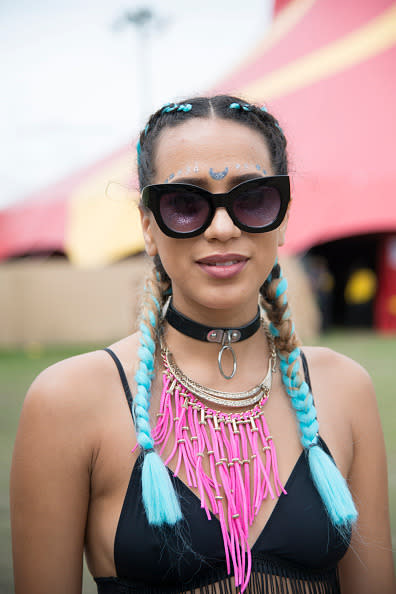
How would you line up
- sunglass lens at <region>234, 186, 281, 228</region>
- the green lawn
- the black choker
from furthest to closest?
the green lawn < the black choker < sunglass lens at <region>234, 186, 281, 228</region>

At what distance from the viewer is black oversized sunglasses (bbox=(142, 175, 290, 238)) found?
50.5 inches

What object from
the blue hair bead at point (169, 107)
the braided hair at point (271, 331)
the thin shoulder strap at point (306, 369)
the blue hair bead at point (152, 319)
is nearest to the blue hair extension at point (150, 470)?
the braided hair at point (271, 331)

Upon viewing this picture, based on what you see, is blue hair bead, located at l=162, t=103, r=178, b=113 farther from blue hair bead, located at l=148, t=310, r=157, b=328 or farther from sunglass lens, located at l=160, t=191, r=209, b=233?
blue hair bead, located at l=148, t=310, r=157, b=328

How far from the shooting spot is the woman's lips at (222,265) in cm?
128

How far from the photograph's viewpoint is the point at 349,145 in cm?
1099

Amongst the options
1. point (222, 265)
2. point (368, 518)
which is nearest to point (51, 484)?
point (222, 265)

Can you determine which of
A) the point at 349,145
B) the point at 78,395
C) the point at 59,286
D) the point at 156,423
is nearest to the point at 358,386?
the point at 156,423

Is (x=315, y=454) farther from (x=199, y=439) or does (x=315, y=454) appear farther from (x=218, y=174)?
(x=218, y=174)

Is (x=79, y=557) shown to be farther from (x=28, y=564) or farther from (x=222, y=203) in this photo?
(x=222, y=203)

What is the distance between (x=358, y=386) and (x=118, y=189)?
0.95 metres

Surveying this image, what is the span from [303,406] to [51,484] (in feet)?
2.07

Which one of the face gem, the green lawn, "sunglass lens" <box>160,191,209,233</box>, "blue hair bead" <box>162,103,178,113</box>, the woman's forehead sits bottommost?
the green lawn

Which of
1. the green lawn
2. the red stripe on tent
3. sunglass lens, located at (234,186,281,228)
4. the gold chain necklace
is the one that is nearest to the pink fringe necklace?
the gold chain necklace

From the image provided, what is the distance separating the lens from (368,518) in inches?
58.6
